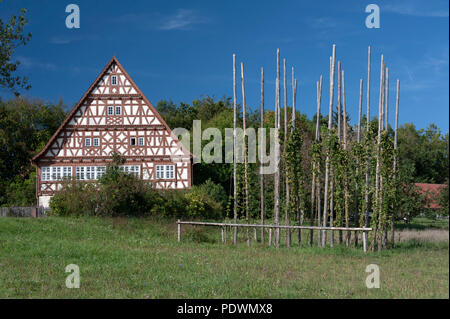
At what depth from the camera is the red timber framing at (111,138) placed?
3975cm

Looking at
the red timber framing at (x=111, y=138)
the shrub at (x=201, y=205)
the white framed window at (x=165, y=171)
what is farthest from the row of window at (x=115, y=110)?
the shrub at (x=201, y=205)

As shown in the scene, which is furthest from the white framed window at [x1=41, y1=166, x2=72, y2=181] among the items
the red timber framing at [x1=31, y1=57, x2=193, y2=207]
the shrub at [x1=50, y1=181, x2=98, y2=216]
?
the shrub at [x1=50, y1=181, x2=98, y2=216]

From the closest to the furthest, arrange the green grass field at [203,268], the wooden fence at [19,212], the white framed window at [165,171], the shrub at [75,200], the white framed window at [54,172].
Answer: the green grass field at [203,268] → the shrub at [75,200] → the wooden fence at [19,212] → the white framed window at [54,172] → the white framed window at [165,171]

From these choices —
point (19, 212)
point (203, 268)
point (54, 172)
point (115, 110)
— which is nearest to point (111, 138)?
point (115, 110)

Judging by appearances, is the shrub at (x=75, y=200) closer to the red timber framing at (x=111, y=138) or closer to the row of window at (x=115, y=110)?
the red timber framing at (x=111, y=138)

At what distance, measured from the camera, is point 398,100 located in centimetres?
1798

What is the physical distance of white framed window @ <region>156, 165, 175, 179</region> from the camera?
4038 centimetres

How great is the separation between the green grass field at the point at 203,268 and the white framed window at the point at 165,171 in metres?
18.3

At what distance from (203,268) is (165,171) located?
27.3 m

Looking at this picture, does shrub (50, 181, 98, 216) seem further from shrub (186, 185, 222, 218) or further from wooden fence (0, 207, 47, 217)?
shrub (186, 185, 222, 218)

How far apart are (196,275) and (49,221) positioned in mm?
16024

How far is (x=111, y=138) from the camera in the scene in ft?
131
